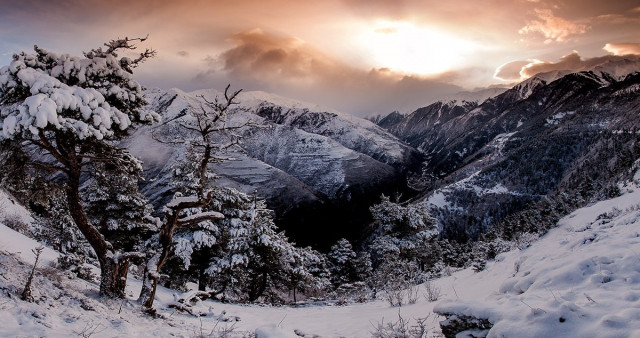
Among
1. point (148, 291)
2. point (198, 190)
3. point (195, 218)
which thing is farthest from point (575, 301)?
point (148, 291)

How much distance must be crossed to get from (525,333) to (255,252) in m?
17.6

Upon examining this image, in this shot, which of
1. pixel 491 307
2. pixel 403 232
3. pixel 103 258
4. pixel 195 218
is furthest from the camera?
pixel 403 232

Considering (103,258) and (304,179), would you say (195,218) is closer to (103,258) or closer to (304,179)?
(103,258)

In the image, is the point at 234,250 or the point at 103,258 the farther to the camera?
the point at 234,250

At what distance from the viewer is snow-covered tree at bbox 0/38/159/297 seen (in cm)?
675

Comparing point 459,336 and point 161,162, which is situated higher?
point 459,336

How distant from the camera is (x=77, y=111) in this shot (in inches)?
287

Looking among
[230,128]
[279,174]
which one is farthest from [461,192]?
[230,128]

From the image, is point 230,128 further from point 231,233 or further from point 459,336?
point 231,233

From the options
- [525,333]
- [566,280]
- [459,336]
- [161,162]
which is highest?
[566,280]

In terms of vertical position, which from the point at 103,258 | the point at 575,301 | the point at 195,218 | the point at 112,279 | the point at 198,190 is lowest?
the point at 112,279

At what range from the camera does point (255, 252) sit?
1972 centimetres

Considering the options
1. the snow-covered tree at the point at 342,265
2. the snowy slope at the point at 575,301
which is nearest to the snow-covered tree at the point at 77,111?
the snowy slope at the point at 575,301

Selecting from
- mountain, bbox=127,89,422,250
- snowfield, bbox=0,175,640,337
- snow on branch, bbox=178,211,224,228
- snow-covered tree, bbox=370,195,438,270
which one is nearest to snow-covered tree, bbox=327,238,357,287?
snow-covered tree, bbox=370,195,438,270
